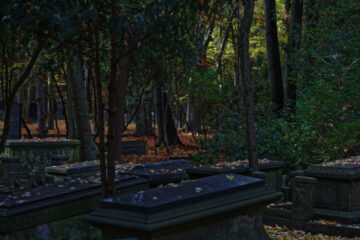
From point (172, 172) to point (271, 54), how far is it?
10.9 meters

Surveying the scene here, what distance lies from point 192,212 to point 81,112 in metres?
9.90

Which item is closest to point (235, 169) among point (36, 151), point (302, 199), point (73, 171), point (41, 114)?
point (302, 199)

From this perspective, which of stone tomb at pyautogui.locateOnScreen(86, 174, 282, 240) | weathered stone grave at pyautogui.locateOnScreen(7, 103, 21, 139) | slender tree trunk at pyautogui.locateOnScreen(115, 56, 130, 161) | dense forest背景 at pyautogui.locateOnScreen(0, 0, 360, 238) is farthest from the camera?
weathered stone grave at pyautogui.locateOnScreen(7, 103, 21, 139)

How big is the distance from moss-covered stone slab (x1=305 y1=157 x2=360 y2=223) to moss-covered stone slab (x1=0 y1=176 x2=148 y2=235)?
4.29 m

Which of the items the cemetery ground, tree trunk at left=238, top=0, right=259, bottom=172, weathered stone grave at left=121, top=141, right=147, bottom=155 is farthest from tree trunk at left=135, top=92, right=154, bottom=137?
tree trunk at left=238, top=0, right=259, bottom=172

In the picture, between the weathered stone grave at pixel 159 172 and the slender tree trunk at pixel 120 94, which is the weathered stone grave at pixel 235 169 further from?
the slender tree trunk at pixel 120 94

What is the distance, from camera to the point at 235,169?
391 inches

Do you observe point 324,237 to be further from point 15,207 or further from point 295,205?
point 15,207

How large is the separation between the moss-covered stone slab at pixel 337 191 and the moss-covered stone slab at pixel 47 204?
4291mm

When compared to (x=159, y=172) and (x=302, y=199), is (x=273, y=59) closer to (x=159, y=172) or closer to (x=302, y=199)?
(x=302, y=199)

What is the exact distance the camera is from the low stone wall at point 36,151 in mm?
15367

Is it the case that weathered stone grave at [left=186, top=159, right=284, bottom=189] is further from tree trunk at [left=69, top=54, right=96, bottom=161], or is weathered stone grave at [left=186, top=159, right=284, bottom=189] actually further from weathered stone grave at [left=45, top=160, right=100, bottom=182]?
tree trunk at [left=69, top=54, right=96, bottom=161]

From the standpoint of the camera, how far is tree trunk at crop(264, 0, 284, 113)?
18203 mm

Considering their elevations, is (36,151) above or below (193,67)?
below
